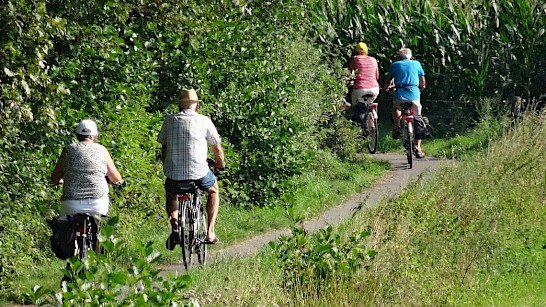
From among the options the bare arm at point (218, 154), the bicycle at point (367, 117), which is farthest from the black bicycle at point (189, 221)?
the bicycle at point (367, 117)

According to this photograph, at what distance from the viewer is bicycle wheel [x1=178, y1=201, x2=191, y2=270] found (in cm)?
1276

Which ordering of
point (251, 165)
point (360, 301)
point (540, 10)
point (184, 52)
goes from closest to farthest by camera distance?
point (360, 301)
point (184, 52)
point (251, 165)
point (540, 10)

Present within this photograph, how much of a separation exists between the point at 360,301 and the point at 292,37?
→ 9755 millimetres

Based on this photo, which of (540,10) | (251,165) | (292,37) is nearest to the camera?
(251,165)

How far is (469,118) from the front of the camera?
23.9 m

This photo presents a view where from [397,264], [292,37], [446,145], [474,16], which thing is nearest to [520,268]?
[397,264]

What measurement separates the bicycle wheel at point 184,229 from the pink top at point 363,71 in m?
9.37

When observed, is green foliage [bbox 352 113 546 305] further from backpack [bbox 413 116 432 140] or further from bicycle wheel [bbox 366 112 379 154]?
bicycle wheel [bbox 366 112 379 154]

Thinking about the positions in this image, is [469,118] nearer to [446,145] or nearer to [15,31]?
[446,145]

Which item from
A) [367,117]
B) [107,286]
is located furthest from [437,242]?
[367,117]

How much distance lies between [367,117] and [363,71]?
83 cm

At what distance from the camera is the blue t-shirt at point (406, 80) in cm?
2067

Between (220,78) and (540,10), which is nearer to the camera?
(220,78)

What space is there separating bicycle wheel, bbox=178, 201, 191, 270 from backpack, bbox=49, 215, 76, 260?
1927 millimetres
